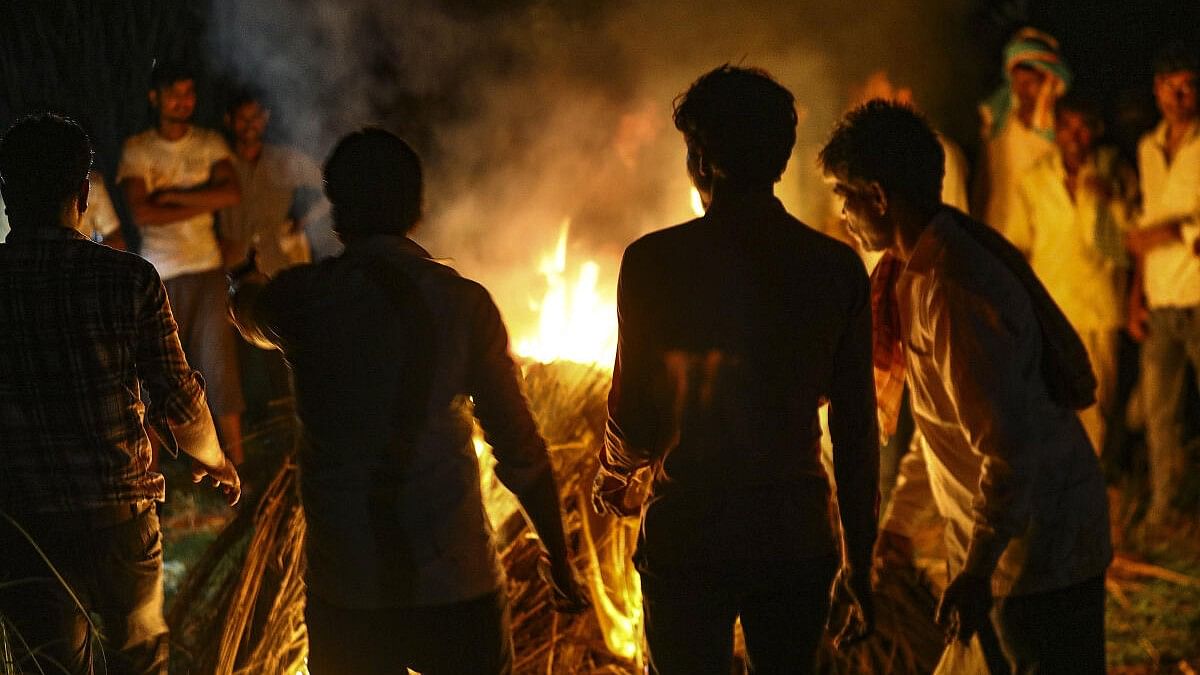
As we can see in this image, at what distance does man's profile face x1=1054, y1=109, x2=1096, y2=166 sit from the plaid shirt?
5.35m

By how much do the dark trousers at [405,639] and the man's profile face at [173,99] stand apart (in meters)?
4.30

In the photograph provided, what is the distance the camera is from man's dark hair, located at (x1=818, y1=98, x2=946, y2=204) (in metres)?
2.76

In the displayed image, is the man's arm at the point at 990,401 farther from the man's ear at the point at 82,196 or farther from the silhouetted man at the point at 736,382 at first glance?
the man's ear at the point at 82,196

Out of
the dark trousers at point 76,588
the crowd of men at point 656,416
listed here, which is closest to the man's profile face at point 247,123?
the crowd of men at point 656,416

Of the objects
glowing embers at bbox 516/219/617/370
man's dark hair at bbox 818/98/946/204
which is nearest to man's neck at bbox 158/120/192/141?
glowing embers at bbox 516/219/617/370

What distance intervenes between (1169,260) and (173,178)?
5.50 m

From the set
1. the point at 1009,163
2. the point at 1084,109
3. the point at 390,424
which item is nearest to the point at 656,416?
the point at 390,424

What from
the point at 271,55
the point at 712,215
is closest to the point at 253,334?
the point at 712,215

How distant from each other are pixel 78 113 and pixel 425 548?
6.94m

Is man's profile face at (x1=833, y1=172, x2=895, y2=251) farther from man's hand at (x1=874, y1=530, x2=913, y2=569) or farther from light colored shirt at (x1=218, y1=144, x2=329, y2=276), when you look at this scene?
light colored shirt at (x1=218, y1=144, x2=329, y2=276)

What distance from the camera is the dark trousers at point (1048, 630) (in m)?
2.79

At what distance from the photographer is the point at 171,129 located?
6.09 metres

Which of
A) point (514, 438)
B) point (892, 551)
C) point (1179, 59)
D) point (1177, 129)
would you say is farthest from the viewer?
point (1177, 129)

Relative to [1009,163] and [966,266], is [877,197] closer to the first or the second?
[966,266]
